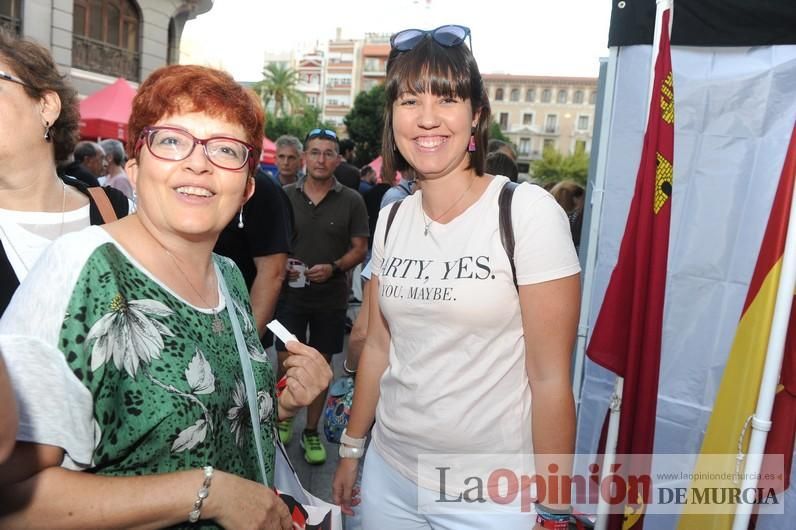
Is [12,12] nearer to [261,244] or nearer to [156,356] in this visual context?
[261,244]

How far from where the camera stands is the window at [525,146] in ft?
297

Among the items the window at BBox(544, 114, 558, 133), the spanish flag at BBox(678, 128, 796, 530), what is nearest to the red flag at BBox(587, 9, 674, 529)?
the spanish flag at BBox(678, 128, 796, 530)

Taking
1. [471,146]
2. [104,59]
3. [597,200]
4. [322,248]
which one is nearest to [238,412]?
[471,146]

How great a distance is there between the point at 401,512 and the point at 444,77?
1474mm

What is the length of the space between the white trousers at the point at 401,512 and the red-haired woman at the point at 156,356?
0.48 m

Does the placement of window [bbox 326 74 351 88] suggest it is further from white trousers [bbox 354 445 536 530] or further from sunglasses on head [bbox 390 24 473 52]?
white trousers [bbox 354 445 536 530]

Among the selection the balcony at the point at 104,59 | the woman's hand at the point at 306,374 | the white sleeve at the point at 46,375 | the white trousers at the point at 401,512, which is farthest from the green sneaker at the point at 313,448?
the balcony at the point at 104,59

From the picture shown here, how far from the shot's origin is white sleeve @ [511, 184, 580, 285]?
170cm

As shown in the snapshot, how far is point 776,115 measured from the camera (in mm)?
2852

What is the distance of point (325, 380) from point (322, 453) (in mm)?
2922

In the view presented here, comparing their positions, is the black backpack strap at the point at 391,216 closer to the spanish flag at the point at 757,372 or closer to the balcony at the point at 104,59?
the spanish flag at the point at 757,372

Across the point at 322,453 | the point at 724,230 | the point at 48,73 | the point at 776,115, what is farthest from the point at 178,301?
the point at 322,453

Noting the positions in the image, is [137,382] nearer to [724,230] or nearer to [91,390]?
[91,390]

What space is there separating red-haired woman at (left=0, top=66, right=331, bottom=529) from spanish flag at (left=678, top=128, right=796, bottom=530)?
165 centimetres
